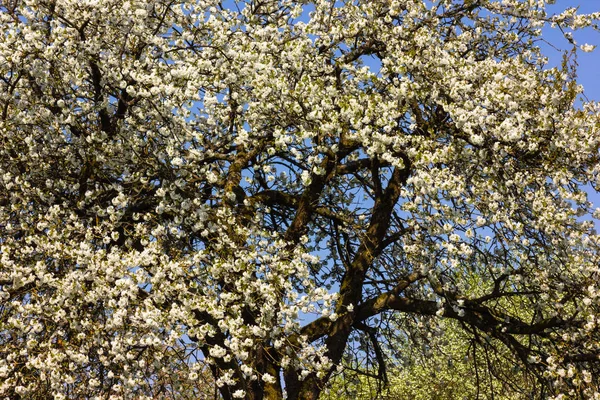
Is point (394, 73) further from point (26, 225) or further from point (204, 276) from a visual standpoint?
point (26, 225)

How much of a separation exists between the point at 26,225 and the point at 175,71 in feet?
9.37

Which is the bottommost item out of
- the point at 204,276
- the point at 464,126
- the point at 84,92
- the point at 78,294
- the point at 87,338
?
the point at 87,338

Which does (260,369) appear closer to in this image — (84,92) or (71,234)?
(71,234)

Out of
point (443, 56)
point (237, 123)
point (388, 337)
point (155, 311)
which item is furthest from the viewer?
point (388, 337)

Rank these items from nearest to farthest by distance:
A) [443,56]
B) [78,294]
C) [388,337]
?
[78,294]
[443,56]
[388,337]

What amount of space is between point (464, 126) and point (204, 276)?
12.8ft

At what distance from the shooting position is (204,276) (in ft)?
28.4

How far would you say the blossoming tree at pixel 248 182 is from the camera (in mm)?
8086

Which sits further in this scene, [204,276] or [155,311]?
[204,276]

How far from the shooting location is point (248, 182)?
10414mm

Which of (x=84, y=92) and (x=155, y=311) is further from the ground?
(x=84, y=92)

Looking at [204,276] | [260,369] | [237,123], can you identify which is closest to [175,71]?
[237,123]

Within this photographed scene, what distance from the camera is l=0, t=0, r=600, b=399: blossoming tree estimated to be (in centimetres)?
809

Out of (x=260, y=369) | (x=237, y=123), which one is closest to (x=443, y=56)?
(x=237, y=123)
